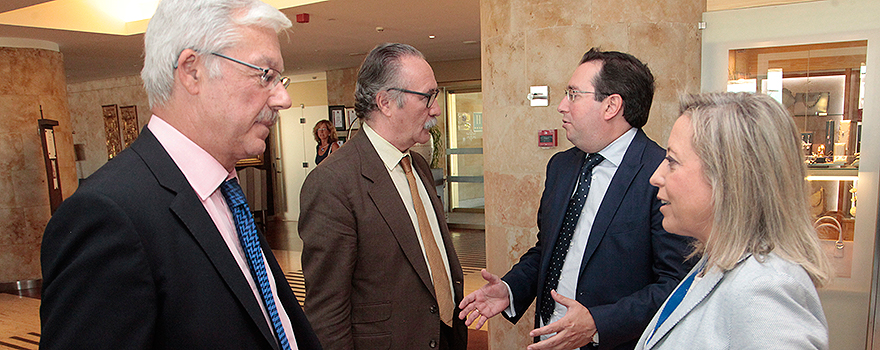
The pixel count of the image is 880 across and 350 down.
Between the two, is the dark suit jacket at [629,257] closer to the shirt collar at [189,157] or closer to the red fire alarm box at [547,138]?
the shirt collar at [189,157]

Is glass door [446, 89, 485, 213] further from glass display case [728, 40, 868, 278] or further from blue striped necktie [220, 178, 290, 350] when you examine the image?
blue striped necktie [220, 178, 290, 350]

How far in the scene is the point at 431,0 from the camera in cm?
564

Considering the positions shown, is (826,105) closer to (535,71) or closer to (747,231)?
(535,71)

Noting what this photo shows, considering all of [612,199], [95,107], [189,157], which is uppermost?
[95,107]

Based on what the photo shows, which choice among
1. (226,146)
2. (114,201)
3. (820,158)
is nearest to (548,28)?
(820,158)

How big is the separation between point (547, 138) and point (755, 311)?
2375 mm

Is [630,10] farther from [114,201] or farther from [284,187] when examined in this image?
[284,187]

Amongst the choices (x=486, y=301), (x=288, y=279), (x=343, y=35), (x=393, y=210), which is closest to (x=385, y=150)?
(x=393, y=210)

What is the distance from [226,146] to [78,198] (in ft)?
0.97

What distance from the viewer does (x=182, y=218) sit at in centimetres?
95

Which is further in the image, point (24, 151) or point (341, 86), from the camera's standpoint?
point (341, 86)

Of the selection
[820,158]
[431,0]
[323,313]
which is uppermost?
[431,0]

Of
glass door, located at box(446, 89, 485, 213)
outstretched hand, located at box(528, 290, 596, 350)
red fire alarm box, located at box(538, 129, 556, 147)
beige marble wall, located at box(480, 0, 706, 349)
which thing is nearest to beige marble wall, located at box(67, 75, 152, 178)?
glass door, located at box(446, 89, 485, 213)

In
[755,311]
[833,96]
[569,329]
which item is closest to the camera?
[755,311]
